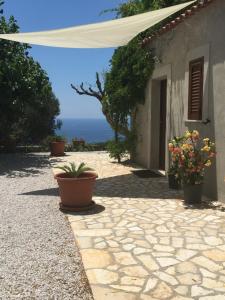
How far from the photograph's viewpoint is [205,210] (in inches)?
246

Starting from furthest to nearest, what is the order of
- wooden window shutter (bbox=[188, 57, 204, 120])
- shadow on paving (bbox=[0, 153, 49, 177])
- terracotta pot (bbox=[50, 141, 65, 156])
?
terracotta pot (bbox=[50, 141, 65, 156])
shadow on paving (bbox=[0, 153, 49, 177])
wooden window shutter (bbox=[188, 57, 204, 120])

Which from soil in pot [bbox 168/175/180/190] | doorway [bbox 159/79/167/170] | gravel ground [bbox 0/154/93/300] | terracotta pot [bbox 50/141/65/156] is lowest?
gravel ground [bbox 0/154/93/300]

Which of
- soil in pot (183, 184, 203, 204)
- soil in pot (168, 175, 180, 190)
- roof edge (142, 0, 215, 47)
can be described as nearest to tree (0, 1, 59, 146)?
roof edge (142, 0, 215, 47)

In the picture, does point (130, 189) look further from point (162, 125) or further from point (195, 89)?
point (162, 125)

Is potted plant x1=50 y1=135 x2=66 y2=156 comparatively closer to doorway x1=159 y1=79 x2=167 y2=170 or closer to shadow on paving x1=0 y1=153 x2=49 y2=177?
shadow on paving x1=0 y1=153 x2=49 y2=177

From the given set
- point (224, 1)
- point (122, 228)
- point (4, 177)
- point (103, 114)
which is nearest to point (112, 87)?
point (103, 114)

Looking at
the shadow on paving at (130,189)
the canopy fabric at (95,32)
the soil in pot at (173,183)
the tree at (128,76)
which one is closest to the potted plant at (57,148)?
the tree at (128,76)

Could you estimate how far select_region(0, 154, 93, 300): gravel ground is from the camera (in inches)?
142

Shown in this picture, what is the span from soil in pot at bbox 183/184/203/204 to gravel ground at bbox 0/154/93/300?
2.18 metres

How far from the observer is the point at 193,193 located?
6613mm

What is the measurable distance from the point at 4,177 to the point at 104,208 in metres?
4.04

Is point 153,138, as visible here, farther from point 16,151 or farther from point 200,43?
point 16,151

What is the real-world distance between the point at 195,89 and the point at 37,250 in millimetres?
4615

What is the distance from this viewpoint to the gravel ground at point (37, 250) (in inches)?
142
